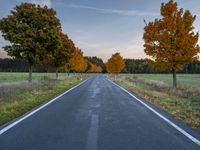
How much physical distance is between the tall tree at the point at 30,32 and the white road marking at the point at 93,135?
18.5 m

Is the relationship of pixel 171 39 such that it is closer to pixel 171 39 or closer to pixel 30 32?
pixel 171 39

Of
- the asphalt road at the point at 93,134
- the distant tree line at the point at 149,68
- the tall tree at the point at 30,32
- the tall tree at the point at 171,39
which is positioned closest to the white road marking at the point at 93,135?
the asphalt road at the point at 93,134

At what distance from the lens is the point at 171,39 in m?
24.6

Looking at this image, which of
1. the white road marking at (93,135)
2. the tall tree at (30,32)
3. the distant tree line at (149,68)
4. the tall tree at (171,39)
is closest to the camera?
the white road marking at (93,135)

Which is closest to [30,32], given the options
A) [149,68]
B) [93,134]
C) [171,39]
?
[171,39]

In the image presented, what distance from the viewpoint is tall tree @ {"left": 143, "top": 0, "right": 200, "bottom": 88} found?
23.7 meters

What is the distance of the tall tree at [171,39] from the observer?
23.7 meters

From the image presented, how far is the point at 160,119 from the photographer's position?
9.55 m

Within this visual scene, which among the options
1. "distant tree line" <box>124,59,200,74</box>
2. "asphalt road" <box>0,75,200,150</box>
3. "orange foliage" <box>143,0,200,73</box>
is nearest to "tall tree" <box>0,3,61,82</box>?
"orange foliage" <box>143,0,200,73</box>

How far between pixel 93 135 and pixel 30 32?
2124 cm

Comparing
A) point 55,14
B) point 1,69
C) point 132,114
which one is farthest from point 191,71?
point 132,114

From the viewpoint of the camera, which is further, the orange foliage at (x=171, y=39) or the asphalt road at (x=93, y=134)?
the orange foliage at (x=171, y=39)

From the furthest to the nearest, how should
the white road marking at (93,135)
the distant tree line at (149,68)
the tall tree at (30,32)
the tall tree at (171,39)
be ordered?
the distant tree line at (149,68)
the tall tree at (30,32)
the tall tree at (171,39)
the white road marking at (93,135)

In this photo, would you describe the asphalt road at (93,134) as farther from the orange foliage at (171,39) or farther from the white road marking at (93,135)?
the orange foliage at (171,39)
